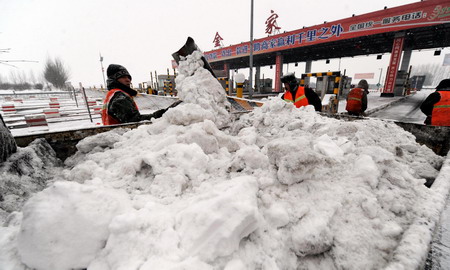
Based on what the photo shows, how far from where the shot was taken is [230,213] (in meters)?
0.74

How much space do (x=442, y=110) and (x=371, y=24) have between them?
10.7 m

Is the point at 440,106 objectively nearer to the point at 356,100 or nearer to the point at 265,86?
the point at 356,100

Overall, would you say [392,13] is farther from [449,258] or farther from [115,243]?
[115,243]

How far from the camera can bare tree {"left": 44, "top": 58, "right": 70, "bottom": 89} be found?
31.7 meters

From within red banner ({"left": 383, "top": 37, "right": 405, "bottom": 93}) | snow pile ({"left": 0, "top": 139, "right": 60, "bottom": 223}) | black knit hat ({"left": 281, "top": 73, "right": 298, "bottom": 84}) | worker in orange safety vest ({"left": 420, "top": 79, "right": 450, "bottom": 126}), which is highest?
red banner ({"left": 383, "top": 37, "right": 405, "bottom": 93})

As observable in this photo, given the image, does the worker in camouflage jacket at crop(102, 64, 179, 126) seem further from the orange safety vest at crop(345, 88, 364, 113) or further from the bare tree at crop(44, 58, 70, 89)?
the bare tree at crop(44, 58, 70, 89)

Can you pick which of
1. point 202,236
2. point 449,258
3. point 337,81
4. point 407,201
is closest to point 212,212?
point 202,236

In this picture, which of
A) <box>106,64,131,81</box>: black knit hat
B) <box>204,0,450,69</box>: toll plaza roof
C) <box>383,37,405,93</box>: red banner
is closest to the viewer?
<box>106,64,131,81</box>: black knit hat

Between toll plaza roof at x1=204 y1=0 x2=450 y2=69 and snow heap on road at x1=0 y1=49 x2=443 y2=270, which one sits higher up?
toll plaza roof at x1=204 y1=0 x2=450 y2=69

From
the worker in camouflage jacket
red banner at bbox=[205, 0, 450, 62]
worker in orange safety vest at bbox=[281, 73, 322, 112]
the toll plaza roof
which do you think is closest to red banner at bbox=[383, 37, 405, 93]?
the toll plaza roof

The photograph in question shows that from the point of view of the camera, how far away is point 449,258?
2.03 feet

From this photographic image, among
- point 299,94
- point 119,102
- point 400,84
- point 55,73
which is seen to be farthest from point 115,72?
point 55,73

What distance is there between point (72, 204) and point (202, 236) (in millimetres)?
541

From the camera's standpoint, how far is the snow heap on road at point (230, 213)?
0.68 meters
